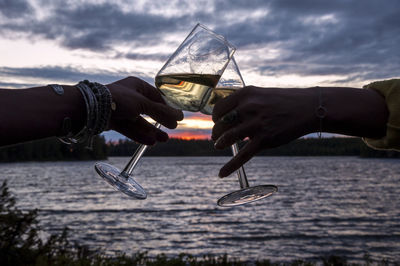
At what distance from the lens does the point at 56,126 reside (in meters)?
1.75

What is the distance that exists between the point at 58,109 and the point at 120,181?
72 cm

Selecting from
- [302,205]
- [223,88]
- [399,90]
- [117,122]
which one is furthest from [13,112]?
[302,205]

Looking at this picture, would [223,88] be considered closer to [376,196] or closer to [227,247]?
[227,247]

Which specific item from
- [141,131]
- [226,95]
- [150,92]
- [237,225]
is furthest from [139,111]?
[237,225]

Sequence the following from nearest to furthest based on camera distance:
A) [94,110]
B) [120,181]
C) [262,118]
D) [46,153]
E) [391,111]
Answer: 1. [262,118]
2. [391,111]
3. [94,110]
4. [120,181]
5. [46,153]

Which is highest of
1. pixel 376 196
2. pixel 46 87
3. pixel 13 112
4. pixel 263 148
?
pixel 46 87

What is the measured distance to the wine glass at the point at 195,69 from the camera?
5.73 ft

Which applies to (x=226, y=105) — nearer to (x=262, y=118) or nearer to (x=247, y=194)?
(x=262, y=118)

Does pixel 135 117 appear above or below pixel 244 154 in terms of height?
above

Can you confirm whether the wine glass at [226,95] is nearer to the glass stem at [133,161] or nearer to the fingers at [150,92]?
the fingers at [150,92]

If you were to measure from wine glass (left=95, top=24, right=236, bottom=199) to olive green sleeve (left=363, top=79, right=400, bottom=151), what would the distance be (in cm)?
72

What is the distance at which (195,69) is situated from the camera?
1.75 meters

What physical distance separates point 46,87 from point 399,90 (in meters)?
1.58

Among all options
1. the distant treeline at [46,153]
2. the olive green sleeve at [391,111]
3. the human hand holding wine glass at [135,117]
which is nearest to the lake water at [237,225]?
the human hand holding wine glass at [135,117]
